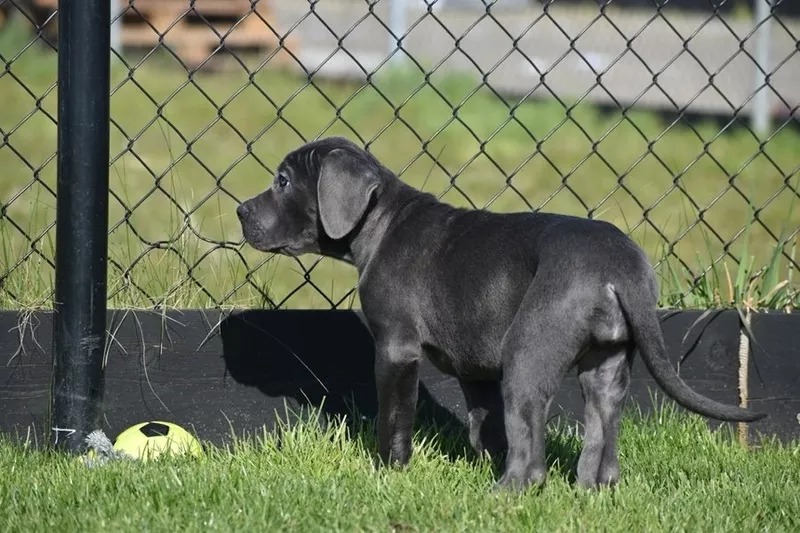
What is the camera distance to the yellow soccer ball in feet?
12.3

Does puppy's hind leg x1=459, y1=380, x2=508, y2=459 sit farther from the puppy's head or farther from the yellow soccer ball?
the yellow soccer ball

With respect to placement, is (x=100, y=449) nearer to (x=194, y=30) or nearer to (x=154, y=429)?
(x=154, y=429)

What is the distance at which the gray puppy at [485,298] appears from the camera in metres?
3.22

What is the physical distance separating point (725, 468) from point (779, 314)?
854 millimetres

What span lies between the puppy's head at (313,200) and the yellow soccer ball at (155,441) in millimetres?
718

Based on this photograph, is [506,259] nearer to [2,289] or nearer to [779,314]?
[779,314]

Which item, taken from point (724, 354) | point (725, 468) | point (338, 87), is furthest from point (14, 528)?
point (338, 87)

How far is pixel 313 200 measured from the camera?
3.88 m

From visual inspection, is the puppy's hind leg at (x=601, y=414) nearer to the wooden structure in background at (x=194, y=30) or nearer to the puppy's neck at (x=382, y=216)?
the puppy's neck at (x=382, y=216)

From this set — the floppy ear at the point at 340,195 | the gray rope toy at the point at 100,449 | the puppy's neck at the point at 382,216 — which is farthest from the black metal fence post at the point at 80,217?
the puppy's neck at the point at 382,216

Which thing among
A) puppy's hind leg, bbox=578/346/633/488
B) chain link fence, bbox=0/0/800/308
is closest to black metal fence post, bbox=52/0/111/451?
puppy's hind leg, bbox=578/346/633/488

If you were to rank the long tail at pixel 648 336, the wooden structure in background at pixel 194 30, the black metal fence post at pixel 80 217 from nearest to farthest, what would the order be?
the long tail at pixel 648 336
the black metal fence post at pixel 80 217
the wooden structure in background at pixel 194 30

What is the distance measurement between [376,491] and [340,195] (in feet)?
3.31

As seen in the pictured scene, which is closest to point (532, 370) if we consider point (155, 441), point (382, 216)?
point (382, 216)
